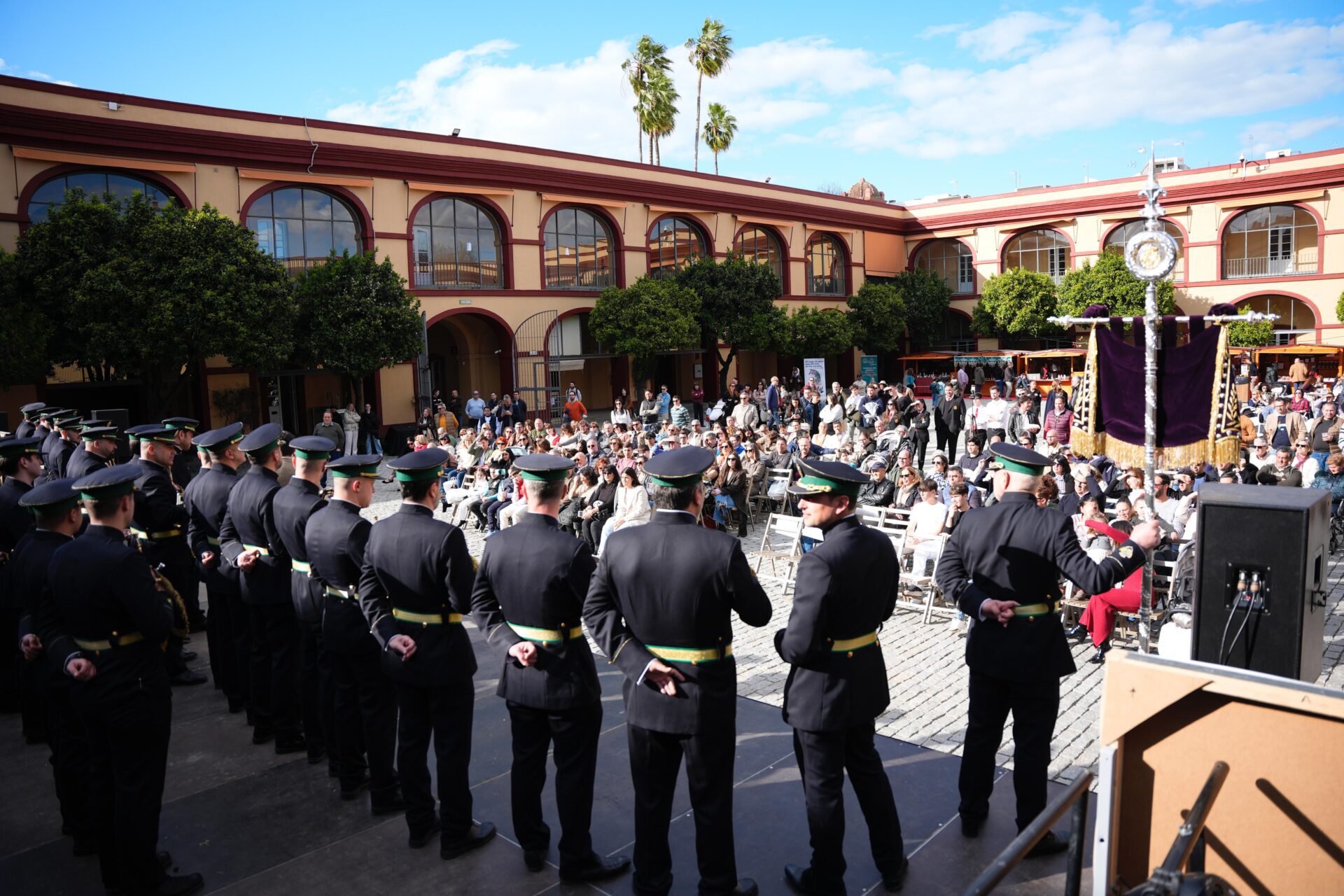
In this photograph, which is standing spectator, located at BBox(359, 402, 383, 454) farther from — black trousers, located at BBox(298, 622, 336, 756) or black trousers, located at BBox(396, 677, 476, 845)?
black trousers, located at BBox(396, 677, 476, 845)

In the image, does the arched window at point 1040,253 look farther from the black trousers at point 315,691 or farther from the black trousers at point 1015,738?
the black trousers at point 315,691

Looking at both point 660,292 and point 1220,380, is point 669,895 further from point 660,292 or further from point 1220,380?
point 660,292

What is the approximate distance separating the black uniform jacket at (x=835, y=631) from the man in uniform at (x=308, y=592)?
8.75 ft

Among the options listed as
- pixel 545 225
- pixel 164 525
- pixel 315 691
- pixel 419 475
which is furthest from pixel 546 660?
pixel 545 225

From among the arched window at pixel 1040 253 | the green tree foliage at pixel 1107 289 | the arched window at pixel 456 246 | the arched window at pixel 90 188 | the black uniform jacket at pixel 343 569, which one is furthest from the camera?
the arched window at pixel 1040 253

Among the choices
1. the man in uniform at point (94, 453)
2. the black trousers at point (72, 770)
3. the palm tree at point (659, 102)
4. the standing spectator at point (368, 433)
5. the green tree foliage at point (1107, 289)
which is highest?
the palm tree at point (659, 102)

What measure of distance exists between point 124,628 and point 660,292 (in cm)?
2383

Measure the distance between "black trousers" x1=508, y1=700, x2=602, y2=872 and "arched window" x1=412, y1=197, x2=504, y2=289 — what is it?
22.4 meters

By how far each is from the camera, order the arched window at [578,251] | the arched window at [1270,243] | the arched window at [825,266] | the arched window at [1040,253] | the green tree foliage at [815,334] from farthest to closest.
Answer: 1. the arched window at [1040,253]
2. the arched window at [825,266]
3. the arched window at [1270,243]
4. the green tree foliage at [815,334]
5. the arched window at [578,251]

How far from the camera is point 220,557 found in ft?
20.1

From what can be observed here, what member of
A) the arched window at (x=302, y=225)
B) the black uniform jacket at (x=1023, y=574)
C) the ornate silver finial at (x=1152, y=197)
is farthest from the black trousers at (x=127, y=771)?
the arched window at (x=302, y=225)

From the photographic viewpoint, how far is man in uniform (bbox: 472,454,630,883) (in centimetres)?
412

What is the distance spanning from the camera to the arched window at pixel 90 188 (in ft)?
62.7

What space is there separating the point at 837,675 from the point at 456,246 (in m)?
23.9
